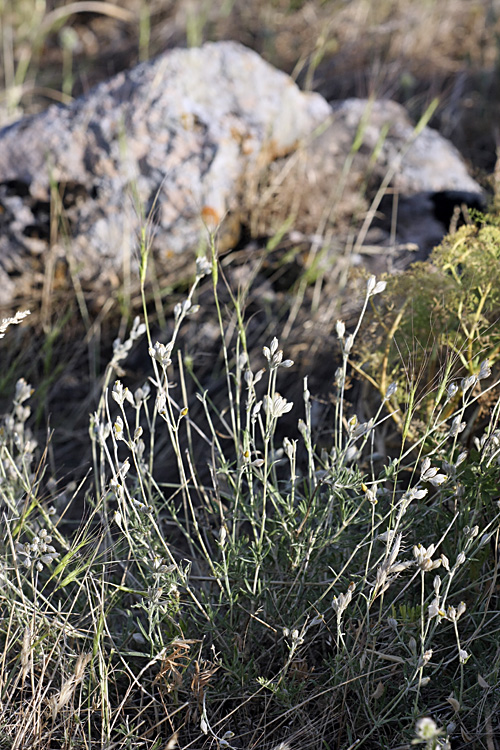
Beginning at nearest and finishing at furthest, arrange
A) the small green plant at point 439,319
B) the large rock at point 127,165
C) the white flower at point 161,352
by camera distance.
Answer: the white flower at point 161,352 → the small green plant at point 439,319 → the large rock at point 127,165

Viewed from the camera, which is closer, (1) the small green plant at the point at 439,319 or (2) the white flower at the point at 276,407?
(2) the white flower at the point at 276,407

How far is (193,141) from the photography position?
2.71 meters

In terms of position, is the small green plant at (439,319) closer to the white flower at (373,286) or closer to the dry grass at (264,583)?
the dry grass at (264,583)

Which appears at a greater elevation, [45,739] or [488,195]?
[488,195]

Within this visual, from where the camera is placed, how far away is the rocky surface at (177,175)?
2664mm

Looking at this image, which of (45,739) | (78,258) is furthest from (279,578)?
(78,258)

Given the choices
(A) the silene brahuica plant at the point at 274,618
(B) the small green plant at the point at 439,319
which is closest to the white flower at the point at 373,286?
(A) the silene brahuica plant at the point at 274,618

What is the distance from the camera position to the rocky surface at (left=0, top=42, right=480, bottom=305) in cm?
266

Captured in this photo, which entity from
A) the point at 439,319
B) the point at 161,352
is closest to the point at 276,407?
the point at 161,352

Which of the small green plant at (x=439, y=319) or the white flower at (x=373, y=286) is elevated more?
the white flower at (x=373, y=286)

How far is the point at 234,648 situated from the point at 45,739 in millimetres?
449

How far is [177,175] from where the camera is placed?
8.72 ft

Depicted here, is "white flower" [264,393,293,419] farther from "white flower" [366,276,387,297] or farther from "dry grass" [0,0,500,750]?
"white flower" [366,276,387,297]

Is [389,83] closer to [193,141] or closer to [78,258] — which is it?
[193,141]
